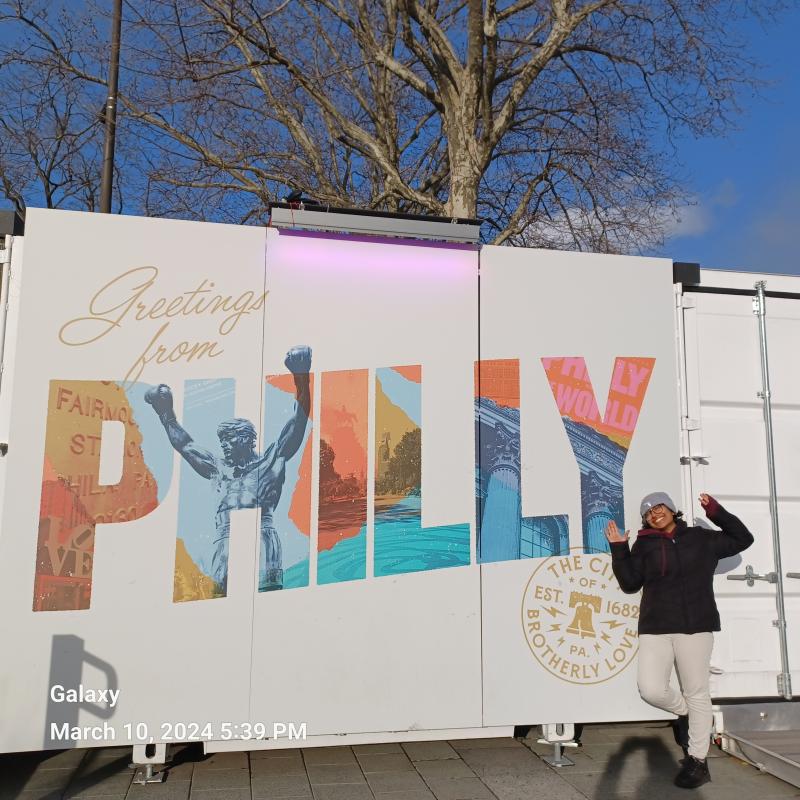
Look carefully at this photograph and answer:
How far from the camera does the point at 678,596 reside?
397 cm

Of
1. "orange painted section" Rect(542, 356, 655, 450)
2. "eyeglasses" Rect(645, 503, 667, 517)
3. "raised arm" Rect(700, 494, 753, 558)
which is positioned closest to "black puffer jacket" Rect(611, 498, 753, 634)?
"raised arm" Rect(700, 494, 753, 558)

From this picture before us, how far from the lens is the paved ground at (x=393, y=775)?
359 centimetres

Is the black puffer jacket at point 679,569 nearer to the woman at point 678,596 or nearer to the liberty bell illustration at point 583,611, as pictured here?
the woman at point 678,596

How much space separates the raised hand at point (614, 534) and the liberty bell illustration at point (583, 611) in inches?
13.8

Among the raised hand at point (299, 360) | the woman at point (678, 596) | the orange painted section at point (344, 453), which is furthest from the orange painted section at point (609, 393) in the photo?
the raised hand at point (299, 360)

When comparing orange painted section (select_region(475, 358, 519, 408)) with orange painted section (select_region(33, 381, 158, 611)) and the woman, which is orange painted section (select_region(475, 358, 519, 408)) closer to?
the woman

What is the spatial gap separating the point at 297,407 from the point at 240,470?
0.44 meters

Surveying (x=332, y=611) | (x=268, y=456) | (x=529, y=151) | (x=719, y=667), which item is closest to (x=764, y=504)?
(x=719, y=667)

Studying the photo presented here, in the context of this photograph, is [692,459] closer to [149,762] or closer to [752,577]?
[752,577]

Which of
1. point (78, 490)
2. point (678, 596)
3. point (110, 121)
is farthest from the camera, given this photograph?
point (110, 121)

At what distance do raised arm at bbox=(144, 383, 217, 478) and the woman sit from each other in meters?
2.26
